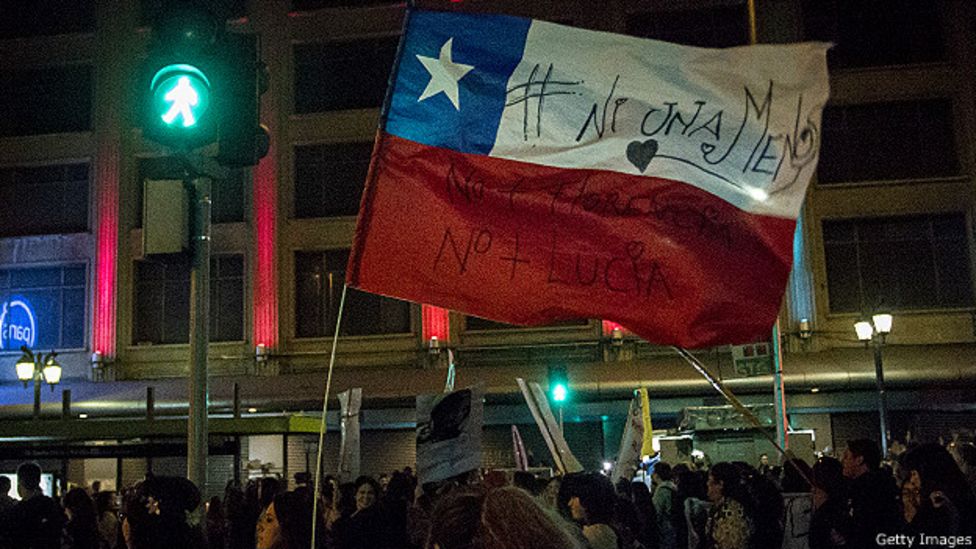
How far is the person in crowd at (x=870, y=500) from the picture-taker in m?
6.62

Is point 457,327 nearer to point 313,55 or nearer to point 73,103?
point 313,55

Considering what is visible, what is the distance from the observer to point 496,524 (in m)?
2.31

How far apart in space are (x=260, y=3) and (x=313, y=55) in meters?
2.28

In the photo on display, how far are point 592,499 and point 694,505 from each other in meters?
3.37

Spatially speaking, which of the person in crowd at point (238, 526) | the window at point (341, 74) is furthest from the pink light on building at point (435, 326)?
the person in crowd at point (238, 526)

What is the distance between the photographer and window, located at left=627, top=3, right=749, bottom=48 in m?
29.2

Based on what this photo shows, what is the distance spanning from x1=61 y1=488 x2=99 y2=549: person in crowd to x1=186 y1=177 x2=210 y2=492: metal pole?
9.76 ft


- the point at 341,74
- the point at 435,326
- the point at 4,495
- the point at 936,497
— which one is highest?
the point at 341,74

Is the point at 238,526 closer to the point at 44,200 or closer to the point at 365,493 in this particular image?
the point at 365,493

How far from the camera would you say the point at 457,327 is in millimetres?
28719

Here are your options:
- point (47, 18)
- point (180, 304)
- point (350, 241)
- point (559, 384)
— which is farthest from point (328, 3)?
point (559, 384)

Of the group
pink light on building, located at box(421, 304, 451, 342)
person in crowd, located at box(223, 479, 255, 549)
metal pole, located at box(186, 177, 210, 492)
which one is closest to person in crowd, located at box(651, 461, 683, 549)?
person in crowd, located at box(223, 479, 255, 549)

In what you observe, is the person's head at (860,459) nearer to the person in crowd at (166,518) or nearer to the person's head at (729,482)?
the person's head at (729,482)

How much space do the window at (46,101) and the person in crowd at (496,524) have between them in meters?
31.1
